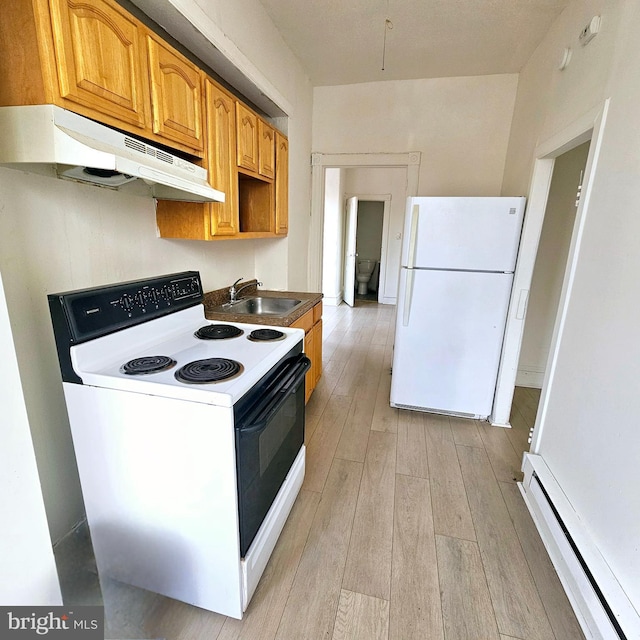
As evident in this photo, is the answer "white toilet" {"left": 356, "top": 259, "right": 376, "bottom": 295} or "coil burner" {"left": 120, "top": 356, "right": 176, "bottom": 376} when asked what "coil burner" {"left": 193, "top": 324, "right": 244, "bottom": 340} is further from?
"white toilet" {"left": 356, "top": 259, "right": 376, "bottom": 295}

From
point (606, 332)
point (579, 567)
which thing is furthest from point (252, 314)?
point (579, 567)

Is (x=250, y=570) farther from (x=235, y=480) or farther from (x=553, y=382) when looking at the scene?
(x=553, y=382)

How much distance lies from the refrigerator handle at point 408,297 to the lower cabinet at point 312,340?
69 cm

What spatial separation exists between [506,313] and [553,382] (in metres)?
0.74

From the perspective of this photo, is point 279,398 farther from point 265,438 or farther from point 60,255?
point 60,255

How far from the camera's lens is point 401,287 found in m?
2.57

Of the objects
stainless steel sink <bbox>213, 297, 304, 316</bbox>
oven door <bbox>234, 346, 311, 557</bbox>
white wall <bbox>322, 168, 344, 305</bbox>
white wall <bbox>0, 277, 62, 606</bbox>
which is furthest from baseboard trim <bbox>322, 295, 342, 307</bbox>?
white wall <bbox>0, 277, 62, 606</bbox>

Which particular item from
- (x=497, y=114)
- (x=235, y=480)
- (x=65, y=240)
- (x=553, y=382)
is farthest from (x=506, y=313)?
(x=65, y=240)

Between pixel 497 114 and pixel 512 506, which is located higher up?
pixel 497 114

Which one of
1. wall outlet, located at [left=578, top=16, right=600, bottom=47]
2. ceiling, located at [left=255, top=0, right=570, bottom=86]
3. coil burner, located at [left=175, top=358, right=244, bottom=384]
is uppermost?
ceiling, located at [left=255, top=0, right=570, bottom=86]

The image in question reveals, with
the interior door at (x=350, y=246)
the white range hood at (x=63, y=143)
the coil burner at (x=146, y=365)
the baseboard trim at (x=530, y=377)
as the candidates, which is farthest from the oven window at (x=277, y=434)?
the interior door at (x=350, y=246)

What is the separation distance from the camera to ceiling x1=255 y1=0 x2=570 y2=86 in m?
2.18

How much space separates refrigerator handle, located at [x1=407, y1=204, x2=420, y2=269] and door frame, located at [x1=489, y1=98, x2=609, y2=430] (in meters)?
0.71

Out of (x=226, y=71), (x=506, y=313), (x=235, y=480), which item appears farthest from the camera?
(x=506, y=313)
